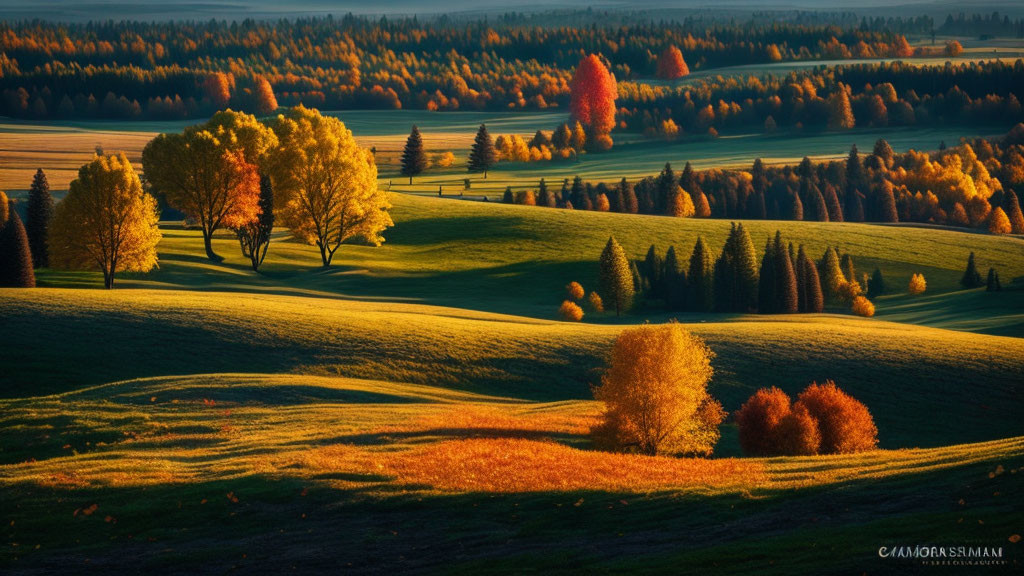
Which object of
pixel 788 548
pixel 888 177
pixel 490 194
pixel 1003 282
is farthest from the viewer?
pixel 888 177

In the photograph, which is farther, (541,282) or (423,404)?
(541,282)

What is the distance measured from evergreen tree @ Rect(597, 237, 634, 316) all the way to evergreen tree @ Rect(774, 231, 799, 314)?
1445cm

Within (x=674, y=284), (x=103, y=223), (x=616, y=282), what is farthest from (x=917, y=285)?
(x=103, y=223)

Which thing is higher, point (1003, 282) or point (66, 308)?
point (66, 308)

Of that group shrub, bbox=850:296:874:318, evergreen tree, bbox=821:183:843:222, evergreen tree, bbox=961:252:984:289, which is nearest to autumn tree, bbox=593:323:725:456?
shrub, bbox=850:296:874:318

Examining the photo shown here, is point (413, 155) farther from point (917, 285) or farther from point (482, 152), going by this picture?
point (917, 285)

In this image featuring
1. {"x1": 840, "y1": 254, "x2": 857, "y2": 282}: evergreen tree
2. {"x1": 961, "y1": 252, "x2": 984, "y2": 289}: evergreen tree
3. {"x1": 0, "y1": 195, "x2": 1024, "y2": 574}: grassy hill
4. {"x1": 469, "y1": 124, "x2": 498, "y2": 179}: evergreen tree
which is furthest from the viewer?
{"x1": 469, "y1": 124, "x2": 498, "y2": 179}: evergreen tree

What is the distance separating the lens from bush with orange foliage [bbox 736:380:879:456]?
161ft

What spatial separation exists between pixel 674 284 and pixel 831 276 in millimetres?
18752

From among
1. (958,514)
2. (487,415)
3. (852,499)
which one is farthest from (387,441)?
(958,514)

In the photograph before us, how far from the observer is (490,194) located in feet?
543

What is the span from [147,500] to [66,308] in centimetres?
3573

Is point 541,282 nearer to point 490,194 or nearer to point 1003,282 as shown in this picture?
point 1003,282

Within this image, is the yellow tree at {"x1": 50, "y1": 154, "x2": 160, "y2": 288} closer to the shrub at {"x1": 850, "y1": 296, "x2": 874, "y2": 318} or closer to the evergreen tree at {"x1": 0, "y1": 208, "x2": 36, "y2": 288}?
the evergreen tree at {"x1": 0, "y1": 208, "x2": 36, "y2": 288}
